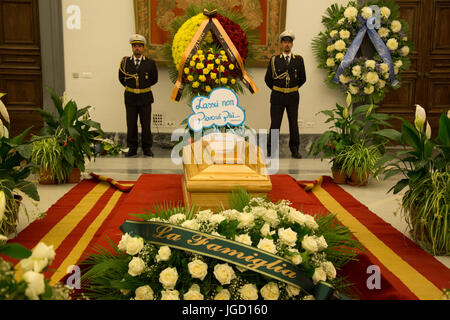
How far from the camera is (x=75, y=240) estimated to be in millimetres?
2592

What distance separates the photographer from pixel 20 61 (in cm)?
655

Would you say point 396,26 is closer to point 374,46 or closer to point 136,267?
point 374,46

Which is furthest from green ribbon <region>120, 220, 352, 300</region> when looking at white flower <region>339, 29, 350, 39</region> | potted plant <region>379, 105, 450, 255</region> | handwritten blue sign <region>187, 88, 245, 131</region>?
white flower <region>339, 29, 350, 39</region>

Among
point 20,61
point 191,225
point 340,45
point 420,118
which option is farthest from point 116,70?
point 191,225

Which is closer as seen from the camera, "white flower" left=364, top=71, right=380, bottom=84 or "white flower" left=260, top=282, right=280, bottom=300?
"white flower" left=260, top=282, right=280, bottom=300

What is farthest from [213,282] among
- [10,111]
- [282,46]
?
[10,111]

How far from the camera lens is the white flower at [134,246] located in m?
1.66

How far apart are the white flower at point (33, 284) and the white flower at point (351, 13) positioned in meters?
6.01

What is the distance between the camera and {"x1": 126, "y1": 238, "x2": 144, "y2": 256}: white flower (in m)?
1.66

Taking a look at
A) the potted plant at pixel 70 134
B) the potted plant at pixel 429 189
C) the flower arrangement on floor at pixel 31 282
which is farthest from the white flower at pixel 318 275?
the potted plant at pixel 70 134

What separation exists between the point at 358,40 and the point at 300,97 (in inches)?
42.8

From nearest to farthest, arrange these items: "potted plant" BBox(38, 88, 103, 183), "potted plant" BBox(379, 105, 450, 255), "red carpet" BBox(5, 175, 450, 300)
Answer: "red carpet" BBox(5, 175, 450, 300), "potted plant" BBox(379, 105, 450, 255), "potted plant" BBox(38, 88, 103, 183)

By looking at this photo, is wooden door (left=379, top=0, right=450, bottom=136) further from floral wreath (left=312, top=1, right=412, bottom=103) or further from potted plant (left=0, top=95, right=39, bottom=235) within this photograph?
potted plant (left=0, top=95, right=39, bottom=235)

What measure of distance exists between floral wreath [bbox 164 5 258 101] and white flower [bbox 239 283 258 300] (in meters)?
3.90
